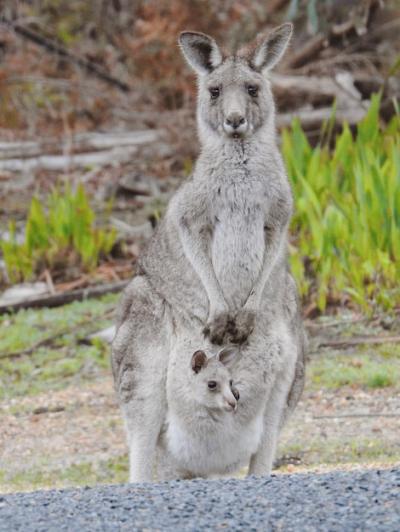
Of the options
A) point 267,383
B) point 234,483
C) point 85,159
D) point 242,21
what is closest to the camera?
point 234,483

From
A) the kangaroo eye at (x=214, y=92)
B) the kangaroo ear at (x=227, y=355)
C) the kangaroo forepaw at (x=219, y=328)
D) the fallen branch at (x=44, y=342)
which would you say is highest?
the kangaroo eye at (x=214, y=92)

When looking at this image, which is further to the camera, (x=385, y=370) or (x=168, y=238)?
(x=385, y=370)

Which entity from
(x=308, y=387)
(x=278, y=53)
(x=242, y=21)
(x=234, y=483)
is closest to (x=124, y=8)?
(x=242, y=21)

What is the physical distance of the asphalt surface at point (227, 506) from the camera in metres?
3.65

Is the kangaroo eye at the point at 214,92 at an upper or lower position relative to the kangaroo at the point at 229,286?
upper

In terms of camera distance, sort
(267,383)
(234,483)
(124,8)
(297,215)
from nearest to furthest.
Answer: (234,483), (267,383), (297,215), (124,8)

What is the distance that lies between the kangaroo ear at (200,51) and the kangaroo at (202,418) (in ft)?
4.36

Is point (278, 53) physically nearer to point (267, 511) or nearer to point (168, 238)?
point (168, 238)

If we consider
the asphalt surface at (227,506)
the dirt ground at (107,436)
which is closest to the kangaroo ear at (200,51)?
the dirt ground at (107,436)

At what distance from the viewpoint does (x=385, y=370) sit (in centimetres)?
767

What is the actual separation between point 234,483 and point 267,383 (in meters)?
0.97

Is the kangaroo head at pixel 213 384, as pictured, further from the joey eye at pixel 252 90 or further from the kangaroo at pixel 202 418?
the joey eye at pixel 252 90

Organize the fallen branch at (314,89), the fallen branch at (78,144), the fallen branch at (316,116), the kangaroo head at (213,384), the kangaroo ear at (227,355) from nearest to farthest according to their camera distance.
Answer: the kangaroo head at (213,384), the kangaroo ear at (227,355), the fallen branch at (316,116), the fallen branch at (314,89), the fallen branch at (78,144)

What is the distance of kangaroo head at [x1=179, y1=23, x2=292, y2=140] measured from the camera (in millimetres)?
5297
